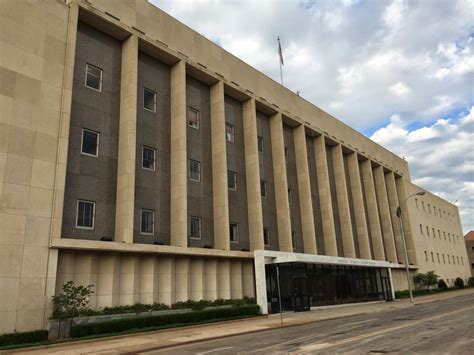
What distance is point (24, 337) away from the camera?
59.2ft

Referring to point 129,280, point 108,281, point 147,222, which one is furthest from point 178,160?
point 108,281

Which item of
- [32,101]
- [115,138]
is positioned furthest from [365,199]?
[32,101]

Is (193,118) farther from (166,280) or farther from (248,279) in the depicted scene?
(248,279)

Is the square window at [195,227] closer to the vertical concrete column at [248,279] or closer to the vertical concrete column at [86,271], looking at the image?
the vertical concrete column at [248,279]

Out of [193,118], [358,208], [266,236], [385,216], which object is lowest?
[266,236]

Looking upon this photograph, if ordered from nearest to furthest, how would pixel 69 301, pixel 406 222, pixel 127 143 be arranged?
pixel 69 301
pixel 127 143
pixel 406 222

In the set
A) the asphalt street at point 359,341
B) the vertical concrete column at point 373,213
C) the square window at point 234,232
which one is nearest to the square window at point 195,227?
the square window at point 234,232

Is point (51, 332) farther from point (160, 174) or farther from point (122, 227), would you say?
point (160, 174)

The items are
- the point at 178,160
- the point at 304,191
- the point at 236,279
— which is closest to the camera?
the point at 178,160

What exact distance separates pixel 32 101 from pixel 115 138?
5.83 metres

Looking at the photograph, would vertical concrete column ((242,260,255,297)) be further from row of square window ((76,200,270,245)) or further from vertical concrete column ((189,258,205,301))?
vertical concrete column ((189,258,205,301))

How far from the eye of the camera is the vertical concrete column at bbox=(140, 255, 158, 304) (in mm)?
24109

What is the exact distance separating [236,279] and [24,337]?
15787 millimetres

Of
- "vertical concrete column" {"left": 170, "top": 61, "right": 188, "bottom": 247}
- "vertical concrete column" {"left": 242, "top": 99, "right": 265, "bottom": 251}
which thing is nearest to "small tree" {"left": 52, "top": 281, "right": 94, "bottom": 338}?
"vertical concrete column" {"left": 170, "top": 61, "right": 188, "bottom": 247}
